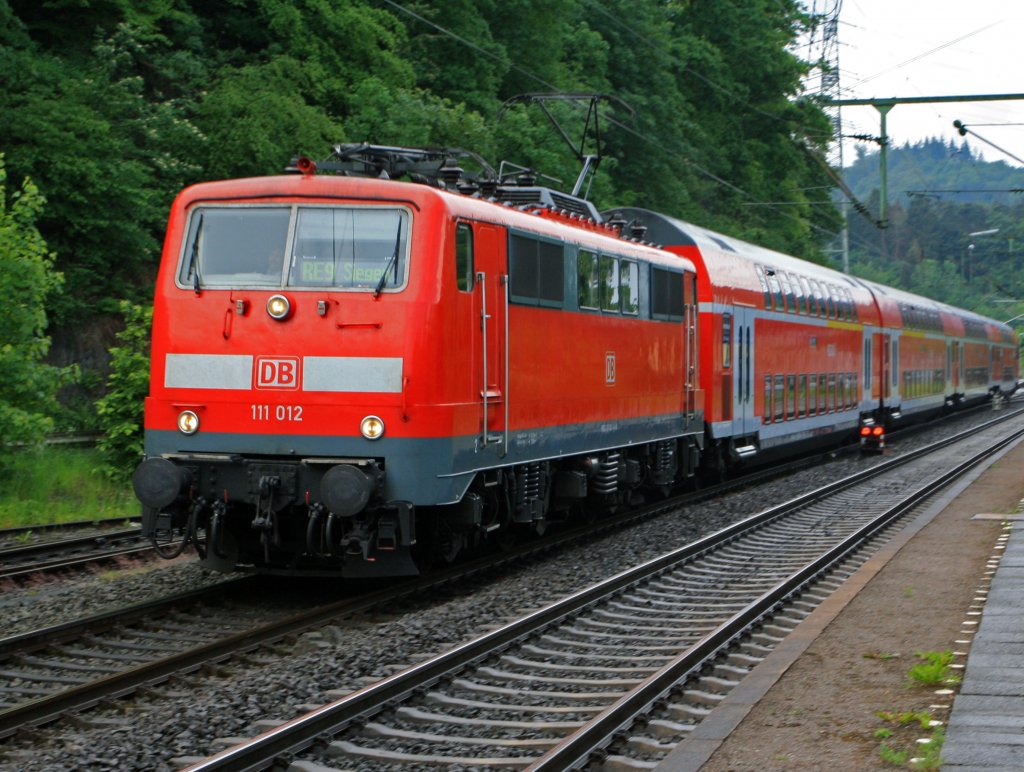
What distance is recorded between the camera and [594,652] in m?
9.23

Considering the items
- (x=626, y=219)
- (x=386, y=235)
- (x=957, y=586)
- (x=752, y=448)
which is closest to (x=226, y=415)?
(x=386, y=235)

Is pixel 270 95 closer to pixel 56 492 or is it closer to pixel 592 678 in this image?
pixel 56 492

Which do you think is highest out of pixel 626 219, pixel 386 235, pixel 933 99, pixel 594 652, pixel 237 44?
pixel 237 44

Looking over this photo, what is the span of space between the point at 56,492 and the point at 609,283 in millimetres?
8582

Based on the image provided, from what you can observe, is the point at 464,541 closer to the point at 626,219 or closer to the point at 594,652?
the point at 594,652

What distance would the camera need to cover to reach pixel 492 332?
1155 centimetres

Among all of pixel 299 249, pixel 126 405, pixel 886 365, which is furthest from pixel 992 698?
pixel 886 365

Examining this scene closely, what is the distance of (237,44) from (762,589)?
26.3 m

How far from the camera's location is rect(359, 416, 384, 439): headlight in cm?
1022

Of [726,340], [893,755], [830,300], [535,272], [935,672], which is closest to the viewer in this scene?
[893,755]

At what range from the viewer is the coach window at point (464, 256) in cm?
1088

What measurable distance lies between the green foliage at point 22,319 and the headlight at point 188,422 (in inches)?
267

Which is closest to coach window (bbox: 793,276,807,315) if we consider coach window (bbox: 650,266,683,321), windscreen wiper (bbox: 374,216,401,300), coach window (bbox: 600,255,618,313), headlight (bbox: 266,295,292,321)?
coach window (bbox: 650,266,683,321)

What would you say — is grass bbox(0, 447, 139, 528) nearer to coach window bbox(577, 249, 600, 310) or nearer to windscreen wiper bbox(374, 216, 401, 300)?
coach window bbox(577, 249, 600, 310)
